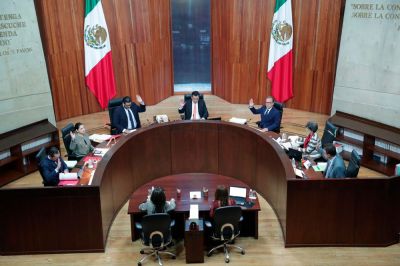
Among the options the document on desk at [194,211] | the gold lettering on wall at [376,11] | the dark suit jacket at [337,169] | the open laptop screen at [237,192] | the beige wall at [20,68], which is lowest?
the document on desk at [194,211]

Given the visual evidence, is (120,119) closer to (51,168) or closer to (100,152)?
(100,152)

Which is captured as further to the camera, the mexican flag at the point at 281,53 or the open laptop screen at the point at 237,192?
the mexican flag at the point at 281,53

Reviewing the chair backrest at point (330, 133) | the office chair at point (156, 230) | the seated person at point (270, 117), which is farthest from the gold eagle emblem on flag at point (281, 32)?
the office chair at point (156, 230)

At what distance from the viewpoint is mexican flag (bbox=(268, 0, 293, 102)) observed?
1038 cm

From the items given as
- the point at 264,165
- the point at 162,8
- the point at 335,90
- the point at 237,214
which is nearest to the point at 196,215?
the point at 237,214

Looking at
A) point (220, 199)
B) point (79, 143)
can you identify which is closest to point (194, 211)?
point (220, 199)

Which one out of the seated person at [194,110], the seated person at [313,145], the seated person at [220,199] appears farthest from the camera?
the seated person at [194,110]

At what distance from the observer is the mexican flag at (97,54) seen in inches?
401

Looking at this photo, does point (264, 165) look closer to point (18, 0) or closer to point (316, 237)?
point (316, 237)

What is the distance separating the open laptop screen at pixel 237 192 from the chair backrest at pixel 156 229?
116cm

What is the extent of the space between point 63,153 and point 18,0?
9.55 ft

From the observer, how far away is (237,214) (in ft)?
18.2

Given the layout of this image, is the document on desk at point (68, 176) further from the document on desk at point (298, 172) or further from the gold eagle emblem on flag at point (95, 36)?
the gold eagle emblem on flag at point (95, 36)

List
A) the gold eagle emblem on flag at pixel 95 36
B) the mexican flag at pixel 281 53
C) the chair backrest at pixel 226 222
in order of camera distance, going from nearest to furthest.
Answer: the chair backrest at pixel 226 222 < the gold eagle emblem on flag at pixel 95 36 < the mexican flag at pixel 281 53
